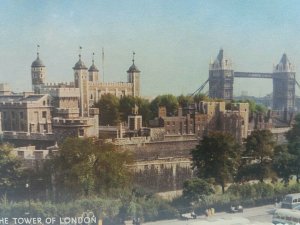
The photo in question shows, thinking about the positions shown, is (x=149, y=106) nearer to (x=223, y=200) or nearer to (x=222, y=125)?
(x=222, y=125)

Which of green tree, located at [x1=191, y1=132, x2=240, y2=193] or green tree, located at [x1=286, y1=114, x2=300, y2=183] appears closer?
green tree, located at [x1=191, y1=132, x2=240, y2=193]

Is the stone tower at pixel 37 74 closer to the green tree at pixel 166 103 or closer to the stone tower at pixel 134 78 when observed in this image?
the stone tower at pixel 134 78

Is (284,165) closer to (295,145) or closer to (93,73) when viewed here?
(295,145)

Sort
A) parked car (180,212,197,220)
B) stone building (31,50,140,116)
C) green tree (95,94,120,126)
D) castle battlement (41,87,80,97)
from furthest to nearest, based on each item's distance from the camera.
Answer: green tree (95,94,120,126)
castle battlement (41,87,80,97)
stone building (31,50,140,116)
parked car (180,212,197,220)

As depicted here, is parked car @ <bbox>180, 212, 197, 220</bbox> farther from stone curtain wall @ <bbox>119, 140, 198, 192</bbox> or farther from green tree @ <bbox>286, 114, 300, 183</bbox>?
green tree @ <bbox>286, 114, 300, 183</bbox>

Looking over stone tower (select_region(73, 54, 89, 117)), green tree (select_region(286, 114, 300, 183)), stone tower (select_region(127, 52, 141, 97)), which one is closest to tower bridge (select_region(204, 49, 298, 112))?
green tree (select_region(286, 114, 300, 183))

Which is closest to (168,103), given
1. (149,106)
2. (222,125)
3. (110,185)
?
(149,106)

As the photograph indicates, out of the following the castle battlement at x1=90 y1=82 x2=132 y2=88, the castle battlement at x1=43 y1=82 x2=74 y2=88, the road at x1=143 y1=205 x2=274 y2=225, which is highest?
the castle battlement at x1=90 y1=82 x2=132 y2=88

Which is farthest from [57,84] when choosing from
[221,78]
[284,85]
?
[284,85]
